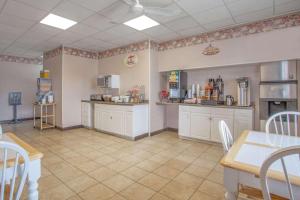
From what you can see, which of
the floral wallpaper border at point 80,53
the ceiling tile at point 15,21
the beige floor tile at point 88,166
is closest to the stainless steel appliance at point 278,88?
the beige floor tile at point 88,166

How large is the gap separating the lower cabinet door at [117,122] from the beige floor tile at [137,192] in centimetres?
227

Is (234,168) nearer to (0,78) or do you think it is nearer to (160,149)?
(160,149)

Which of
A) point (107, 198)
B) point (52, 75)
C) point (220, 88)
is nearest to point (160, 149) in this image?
point (107, 198)

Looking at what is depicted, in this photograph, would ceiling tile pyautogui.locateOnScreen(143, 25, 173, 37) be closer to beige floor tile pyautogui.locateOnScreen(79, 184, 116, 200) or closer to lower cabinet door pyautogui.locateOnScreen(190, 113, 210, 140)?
lower cabinet door pyautogui.locateOnScreen(190, 113, 210, 140)

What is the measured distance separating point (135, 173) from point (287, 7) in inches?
150

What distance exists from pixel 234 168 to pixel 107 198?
153 centimetres

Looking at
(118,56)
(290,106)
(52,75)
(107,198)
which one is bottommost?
(107,198)

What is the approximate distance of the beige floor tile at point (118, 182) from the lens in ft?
7.02

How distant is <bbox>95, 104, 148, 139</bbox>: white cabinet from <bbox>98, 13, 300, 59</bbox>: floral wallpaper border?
70.7 inches

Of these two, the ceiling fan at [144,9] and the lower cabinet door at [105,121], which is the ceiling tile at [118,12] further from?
the lower cabinet door at [105,121]

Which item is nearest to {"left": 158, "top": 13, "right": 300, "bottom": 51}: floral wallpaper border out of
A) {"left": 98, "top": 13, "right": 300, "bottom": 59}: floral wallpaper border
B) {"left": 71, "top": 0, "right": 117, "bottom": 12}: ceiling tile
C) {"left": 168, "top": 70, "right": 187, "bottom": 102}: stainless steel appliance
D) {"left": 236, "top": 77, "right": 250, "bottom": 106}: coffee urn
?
{"left": 98, "top": 13, "right": 300, "bottom": 59}: floral wallpaper border

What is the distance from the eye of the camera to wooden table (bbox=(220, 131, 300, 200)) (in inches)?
37.1

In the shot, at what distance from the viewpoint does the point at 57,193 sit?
201 centimetres

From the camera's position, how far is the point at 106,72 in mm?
5742
